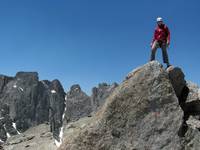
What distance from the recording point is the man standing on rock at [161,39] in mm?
27839

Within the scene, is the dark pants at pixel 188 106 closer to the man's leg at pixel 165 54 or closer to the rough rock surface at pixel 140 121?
the man's leg at pixel 165 54

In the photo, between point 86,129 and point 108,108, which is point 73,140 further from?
point 108,108

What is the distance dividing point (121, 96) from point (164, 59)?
5130 millimetres

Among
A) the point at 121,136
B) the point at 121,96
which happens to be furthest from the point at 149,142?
the point at 121,96

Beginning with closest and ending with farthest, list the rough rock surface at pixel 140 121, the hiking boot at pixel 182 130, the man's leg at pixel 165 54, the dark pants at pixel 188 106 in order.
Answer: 1. the rough rock surface at pixel 140 121
2. the hiking boot at pixel 182 130
3. the dark pants at pixel 188 106
4. the man's leg at pixel 165 54

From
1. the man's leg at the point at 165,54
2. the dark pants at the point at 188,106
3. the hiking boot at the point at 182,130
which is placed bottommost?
the hiking boot at the point at 182,130

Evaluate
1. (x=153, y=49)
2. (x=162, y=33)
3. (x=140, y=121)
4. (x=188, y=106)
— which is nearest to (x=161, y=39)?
(x=162, y=33)

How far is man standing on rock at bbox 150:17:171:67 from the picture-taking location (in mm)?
27839

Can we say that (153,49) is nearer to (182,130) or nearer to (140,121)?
(140,121)

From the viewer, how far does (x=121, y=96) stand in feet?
82.1

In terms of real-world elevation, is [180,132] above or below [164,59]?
below

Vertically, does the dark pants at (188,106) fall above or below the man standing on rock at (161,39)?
below

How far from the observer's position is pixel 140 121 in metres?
24.2

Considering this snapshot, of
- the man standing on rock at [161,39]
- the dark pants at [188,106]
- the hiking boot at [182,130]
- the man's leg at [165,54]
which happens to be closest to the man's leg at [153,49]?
the man standing on rock at [161,39]
